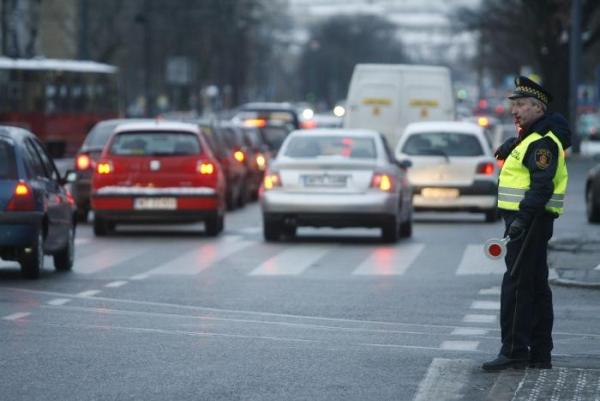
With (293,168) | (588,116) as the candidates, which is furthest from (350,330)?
(588,116)

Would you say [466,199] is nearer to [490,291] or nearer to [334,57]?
[490,291]

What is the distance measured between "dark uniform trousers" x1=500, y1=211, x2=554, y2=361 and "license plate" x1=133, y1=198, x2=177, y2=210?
14848 millimetres

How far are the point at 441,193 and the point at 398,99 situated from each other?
11.4m

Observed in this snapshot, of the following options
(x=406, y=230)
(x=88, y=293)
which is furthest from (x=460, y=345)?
(x=406, y=230)

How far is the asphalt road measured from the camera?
10.1m

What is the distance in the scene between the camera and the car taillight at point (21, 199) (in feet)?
57.5

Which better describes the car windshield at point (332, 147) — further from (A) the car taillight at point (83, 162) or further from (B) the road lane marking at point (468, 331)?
(B) the road lane marking at point (468, 331)

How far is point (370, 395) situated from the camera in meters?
9.77

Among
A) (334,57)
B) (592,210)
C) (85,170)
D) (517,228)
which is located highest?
(517,228)

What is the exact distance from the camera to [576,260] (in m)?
20.3

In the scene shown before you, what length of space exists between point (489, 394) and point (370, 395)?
0.60 meters

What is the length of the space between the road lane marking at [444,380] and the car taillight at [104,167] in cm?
1458

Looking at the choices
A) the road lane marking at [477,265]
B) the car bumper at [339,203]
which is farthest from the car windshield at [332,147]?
the road lane marking at [477,265]

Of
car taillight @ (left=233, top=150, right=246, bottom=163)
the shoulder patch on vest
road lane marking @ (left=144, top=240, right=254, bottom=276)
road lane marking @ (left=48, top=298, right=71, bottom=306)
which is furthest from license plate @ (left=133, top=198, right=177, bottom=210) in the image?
the shoulder patch on vest
